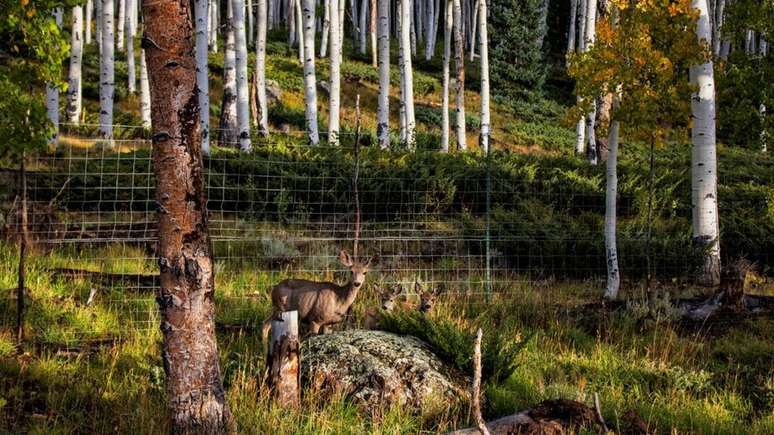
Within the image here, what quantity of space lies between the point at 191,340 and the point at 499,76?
126 ft

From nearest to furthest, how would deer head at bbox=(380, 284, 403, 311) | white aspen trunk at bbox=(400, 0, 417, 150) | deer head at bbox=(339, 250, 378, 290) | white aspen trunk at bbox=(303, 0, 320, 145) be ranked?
1. deer head at bbox=(339, 250, 378, 290)
2. deer head at bbox=(380, 284, 403, 311)
3. white aspen trunk at bbox=(303, 0, 320, 145)
4. white aspen trunk at bbox=(400, 0, 417, 150)

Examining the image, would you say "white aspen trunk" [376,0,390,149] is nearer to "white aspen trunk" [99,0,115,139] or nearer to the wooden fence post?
"white aspen trunk" [99,0,115,139]

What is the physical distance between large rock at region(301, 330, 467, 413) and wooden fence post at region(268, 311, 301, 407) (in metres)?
0.23

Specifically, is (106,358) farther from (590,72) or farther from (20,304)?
(590,72)

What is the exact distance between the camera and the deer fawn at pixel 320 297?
670 cm

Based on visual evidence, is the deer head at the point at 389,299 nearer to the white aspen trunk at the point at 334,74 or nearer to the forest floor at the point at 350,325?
the forest floor at the point at 350,325

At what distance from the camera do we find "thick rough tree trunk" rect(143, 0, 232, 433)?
13.5 feet

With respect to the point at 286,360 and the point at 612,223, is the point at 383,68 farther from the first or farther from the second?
the point at 286,360

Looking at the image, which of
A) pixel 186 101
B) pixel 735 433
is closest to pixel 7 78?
pixel 186 101

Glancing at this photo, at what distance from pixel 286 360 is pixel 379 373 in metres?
0.82

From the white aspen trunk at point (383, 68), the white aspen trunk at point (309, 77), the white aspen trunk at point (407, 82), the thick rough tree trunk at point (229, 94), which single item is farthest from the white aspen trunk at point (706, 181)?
the thick rough tree trunk at point (229, 94)

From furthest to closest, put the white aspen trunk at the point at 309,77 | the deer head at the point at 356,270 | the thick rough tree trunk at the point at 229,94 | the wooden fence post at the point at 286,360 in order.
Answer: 1. the white aspen trunk at the point at 309,77
2. the thick rough tree trunk at the point at 229,94
3. the deer head at the point at 356,270
4. the wooden fence post at the point at 286,360

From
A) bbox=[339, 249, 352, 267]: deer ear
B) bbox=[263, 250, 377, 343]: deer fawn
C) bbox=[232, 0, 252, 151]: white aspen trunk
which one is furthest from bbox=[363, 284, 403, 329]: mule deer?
bbox=[232, 0, 252, 151]: white aspen trunk

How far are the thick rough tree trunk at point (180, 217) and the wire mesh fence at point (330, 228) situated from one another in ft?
11.1
